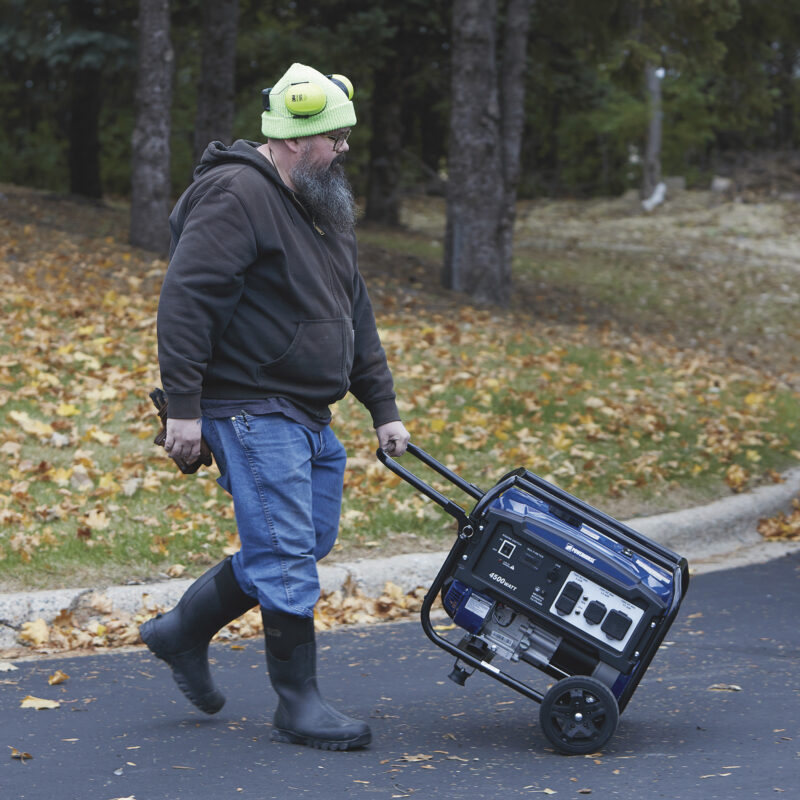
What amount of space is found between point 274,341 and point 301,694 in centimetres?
119

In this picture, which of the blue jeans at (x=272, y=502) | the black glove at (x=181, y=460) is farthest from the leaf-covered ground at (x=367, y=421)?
the blue jeans at (x=272, y=502)

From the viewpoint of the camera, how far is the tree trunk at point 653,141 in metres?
31.5

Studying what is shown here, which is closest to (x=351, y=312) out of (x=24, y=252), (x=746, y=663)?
(x=746, y=663)

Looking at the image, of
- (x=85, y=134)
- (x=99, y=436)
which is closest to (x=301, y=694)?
(x=99, y=436)

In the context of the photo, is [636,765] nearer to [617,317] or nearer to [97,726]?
[97,726]

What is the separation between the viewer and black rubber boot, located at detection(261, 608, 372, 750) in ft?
12.8

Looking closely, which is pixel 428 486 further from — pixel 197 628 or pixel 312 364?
pixel 197 628

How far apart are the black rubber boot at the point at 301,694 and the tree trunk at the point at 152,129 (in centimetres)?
1050

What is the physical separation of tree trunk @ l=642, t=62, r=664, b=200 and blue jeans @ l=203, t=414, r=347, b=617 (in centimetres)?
2876

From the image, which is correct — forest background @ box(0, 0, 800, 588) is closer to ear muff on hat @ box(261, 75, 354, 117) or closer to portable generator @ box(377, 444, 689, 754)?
portable generator @ box(377, 444, 689, 754)

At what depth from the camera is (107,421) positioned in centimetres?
795

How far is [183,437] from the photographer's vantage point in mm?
3723

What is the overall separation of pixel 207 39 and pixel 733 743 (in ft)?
46.7

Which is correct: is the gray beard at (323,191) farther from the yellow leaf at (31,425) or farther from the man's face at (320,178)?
the yellow leaf at (31,425)
